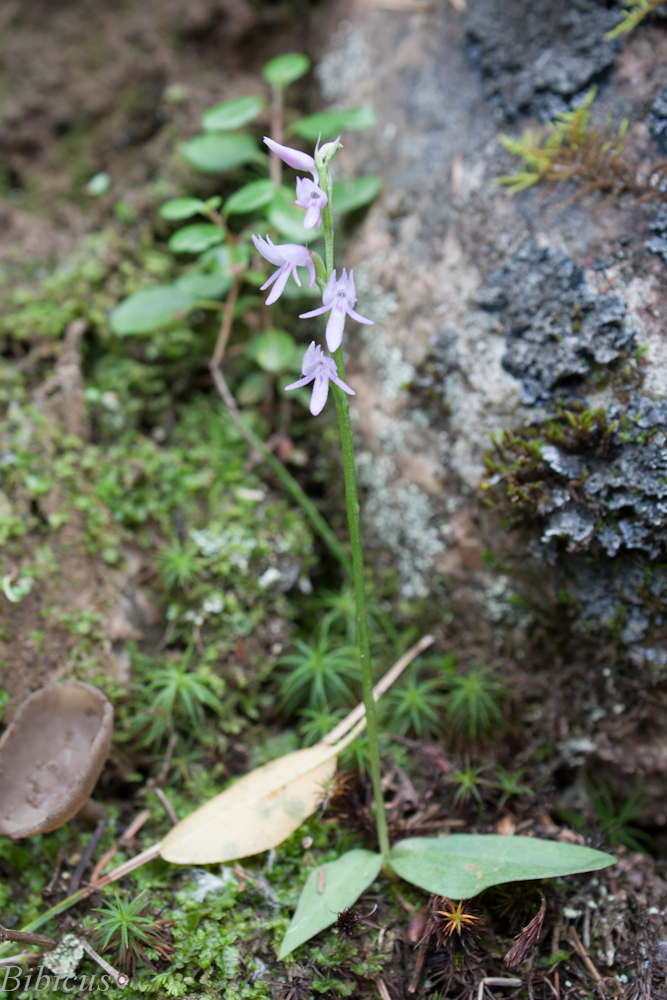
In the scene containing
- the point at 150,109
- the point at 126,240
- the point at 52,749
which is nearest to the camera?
the point at 52,749

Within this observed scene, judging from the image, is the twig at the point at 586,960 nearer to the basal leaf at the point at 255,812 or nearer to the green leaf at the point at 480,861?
the green leaf at the point at 480,861

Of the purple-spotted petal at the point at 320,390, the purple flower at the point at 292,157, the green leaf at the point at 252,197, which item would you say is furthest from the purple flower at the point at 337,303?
the green leaf at the point at 252,197

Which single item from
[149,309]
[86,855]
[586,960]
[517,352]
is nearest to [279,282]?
[517,352]

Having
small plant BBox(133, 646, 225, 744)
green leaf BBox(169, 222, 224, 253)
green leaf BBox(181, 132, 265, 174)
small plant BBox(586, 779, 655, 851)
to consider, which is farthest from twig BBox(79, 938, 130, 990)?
green leaf BBox(181, 132, 265, 174)

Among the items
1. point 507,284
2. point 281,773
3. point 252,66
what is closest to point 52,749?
point 281,773

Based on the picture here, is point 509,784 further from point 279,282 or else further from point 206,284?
point 206,284

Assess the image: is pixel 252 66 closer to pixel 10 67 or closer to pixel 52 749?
pixel 10 67
